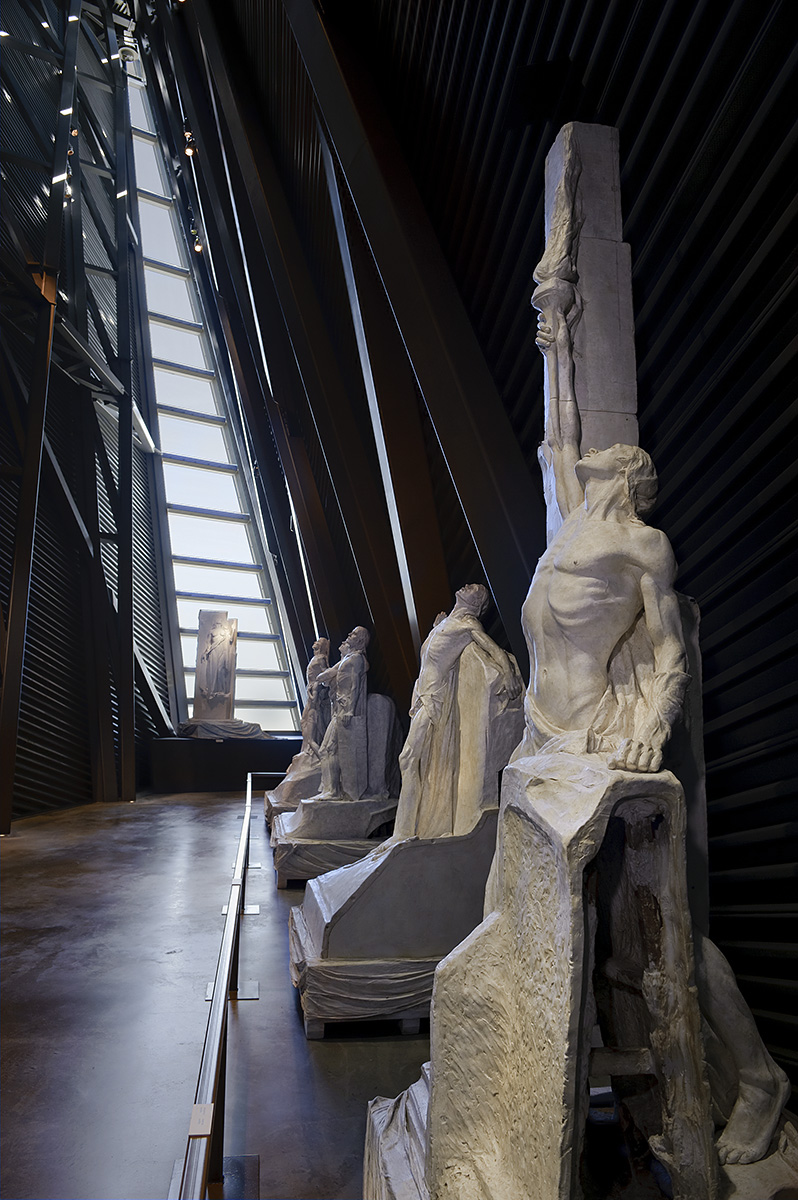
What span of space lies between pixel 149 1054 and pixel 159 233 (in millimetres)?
23805

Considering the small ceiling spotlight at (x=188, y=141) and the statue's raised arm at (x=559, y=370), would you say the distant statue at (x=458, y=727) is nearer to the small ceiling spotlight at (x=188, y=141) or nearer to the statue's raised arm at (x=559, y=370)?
the statue's raised arm at (x=559, y=370)

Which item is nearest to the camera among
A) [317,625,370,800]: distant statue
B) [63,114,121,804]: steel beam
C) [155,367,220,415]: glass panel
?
[317,625,370,800]: distant statue

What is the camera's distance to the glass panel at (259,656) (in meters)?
20.5

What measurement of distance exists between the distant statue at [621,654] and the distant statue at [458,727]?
1.81m

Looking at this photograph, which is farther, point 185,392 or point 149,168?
point 149,168

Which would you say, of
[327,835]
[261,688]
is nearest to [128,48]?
[261,688]

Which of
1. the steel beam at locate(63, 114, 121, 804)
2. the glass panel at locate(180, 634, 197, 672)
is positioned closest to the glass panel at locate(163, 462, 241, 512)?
the glass panel at locate(180, 634, 197, 672)

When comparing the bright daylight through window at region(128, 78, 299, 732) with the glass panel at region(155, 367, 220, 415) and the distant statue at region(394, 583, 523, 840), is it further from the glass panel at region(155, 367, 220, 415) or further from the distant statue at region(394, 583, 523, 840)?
the distant statue at region(394, 583, 523, 840)

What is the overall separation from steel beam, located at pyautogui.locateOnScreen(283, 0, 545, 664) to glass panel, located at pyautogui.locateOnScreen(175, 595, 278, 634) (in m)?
15.2

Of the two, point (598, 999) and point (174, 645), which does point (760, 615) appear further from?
point (174, 645)

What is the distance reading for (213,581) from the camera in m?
20.4

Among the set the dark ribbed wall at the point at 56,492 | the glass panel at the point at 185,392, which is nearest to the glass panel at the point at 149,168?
the glass panel at the point at 185,392

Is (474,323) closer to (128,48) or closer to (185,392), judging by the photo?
(185,392)

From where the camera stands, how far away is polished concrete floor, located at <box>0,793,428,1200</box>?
2.71 m
